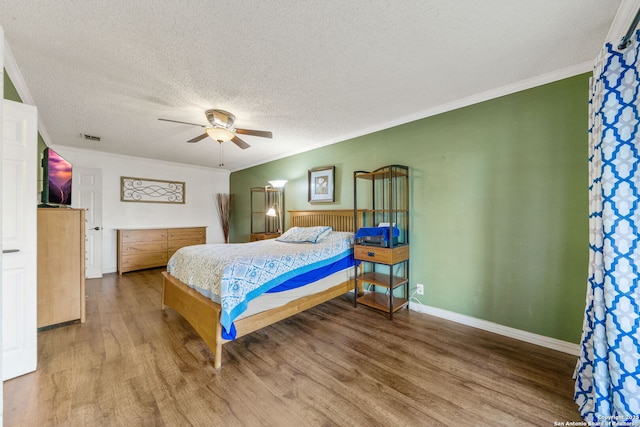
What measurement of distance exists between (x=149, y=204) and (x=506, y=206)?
6.63 m

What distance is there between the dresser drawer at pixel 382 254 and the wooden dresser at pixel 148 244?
4355 millimetres

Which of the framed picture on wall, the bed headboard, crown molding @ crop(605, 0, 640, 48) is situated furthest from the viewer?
the framed picture on wall

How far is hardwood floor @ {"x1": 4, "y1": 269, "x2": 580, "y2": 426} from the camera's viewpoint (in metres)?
1.43

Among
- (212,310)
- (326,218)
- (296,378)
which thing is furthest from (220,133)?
(296,378)

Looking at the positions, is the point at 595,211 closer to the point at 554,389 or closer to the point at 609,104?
the point at 609,104

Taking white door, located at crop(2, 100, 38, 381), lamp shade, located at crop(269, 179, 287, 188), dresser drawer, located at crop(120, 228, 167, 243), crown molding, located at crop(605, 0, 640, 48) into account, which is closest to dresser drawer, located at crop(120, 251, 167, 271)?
dresser drawer, located at crop(120, 228, 167, 243)

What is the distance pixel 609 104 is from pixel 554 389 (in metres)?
1.89

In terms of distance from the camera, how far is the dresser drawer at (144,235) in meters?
4.68

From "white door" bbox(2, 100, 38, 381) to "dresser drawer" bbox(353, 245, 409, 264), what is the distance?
303 centimetres

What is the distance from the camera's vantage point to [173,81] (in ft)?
7.25

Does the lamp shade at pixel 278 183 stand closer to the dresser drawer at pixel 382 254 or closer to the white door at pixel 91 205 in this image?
the dresser drawer at pixel 382 254

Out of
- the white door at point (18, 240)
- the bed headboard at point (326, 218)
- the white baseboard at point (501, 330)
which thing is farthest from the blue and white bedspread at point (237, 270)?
the white baseboard at point (501, 330)

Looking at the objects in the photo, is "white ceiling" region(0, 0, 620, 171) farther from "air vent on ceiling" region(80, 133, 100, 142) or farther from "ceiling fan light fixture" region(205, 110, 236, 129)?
"air vent on ceiling" region(80, 133, 100, 142)

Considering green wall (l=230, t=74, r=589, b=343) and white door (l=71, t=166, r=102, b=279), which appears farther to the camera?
white door (l=71, t=166, r=102, b=279)
